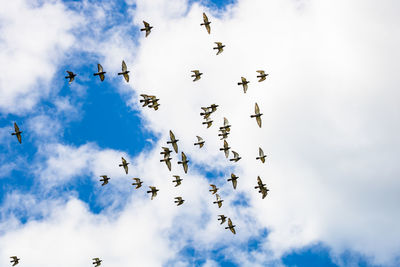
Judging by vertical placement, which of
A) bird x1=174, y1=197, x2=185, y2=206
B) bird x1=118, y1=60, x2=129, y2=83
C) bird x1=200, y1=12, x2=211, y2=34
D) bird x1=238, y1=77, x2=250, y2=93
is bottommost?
bird x1=174, y1=197, x2=185, y2=206

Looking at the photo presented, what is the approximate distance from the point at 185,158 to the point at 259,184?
1283 centimetres

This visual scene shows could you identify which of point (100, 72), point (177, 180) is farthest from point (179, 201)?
point (100, 72)

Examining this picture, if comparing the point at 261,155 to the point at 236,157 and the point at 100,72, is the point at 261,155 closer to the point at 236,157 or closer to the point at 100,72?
the point at 236,157

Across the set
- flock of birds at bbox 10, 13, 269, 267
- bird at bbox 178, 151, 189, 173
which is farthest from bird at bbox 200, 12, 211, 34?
bird at bbox 178, 151, 189, 173

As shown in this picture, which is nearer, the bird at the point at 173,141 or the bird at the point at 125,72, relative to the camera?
the bird at the point at 125,72

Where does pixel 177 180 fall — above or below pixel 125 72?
below

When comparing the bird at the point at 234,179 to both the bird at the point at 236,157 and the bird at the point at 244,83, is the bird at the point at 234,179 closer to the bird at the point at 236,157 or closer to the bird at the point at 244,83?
the bird at the point at 236,157

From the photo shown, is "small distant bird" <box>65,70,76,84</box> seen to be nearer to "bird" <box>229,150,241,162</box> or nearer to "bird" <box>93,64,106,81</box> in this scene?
"bird" <box>93,64,106,81</box>

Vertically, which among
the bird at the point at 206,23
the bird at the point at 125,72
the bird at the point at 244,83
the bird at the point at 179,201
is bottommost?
the bird at the point at 179,201

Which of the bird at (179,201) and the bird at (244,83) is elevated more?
the bird at (244,83)

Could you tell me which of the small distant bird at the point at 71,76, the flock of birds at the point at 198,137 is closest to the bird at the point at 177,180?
the flock of birds at the point at 198,137

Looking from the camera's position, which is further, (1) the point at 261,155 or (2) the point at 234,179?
(2) the point at 234,179

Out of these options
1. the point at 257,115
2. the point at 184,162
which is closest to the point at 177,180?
the point at 184,162

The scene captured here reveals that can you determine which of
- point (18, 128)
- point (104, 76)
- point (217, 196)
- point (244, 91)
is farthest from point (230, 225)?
point (18, 128)
